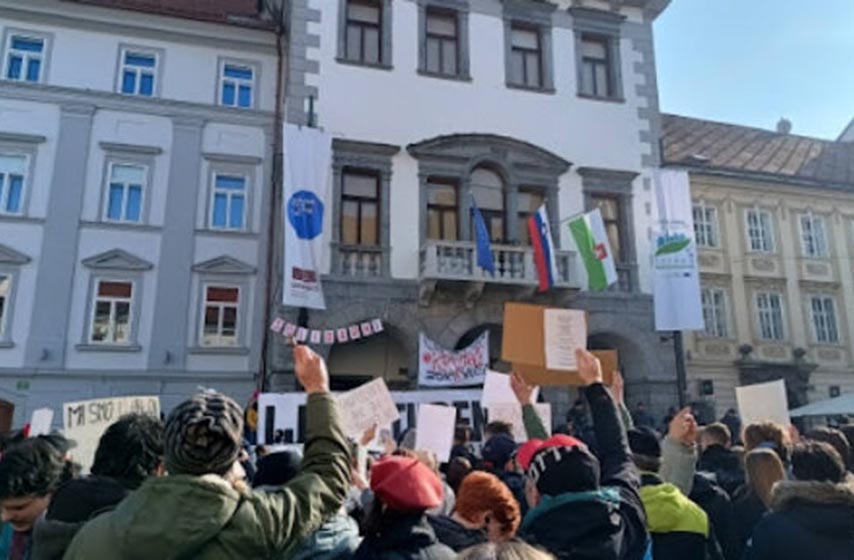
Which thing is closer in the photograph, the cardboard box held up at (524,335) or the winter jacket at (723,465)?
the winter jacket at (723,465)

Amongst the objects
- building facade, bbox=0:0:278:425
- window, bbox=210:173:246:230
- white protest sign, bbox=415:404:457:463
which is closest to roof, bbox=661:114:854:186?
window, bbox=210:173:246:230

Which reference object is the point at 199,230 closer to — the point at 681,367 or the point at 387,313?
the point at 387,313

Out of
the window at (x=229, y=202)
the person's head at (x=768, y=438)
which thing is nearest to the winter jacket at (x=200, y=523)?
the person's head at (x=768, y=438)

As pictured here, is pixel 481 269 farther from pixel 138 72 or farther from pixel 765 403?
pixel 138 72

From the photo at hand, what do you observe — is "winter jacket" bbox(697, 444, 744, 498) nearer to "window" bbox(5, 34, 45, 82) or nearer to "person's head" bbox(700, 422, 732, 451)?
"person's head" bbox(700, 422, 732, 451)

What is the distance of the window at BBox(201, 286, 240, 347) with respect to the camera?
16.5 metres

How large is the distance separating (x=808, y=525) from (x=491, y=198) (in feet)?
47.0

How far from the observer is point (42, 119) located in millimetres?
16422

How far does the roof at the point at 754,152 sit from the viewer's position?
23.9 metres

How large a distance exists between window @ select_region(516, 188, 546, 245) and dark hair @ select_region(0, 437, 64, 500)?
48.0 feet

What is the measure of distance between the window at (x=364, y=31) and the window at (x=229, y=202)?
4.44 meters

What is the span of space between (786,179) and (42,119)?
→ 2344 cm

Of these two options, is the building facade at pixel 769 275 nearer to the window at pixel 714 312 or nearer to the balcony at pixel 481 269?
the window at pixel 714 312

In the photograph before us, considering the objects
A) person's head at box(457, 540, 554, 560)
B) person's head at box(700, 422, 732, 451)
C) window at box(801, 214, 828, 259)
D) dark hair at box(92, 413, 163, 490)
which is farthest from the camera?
window at box(801, 214, 828, 259)
